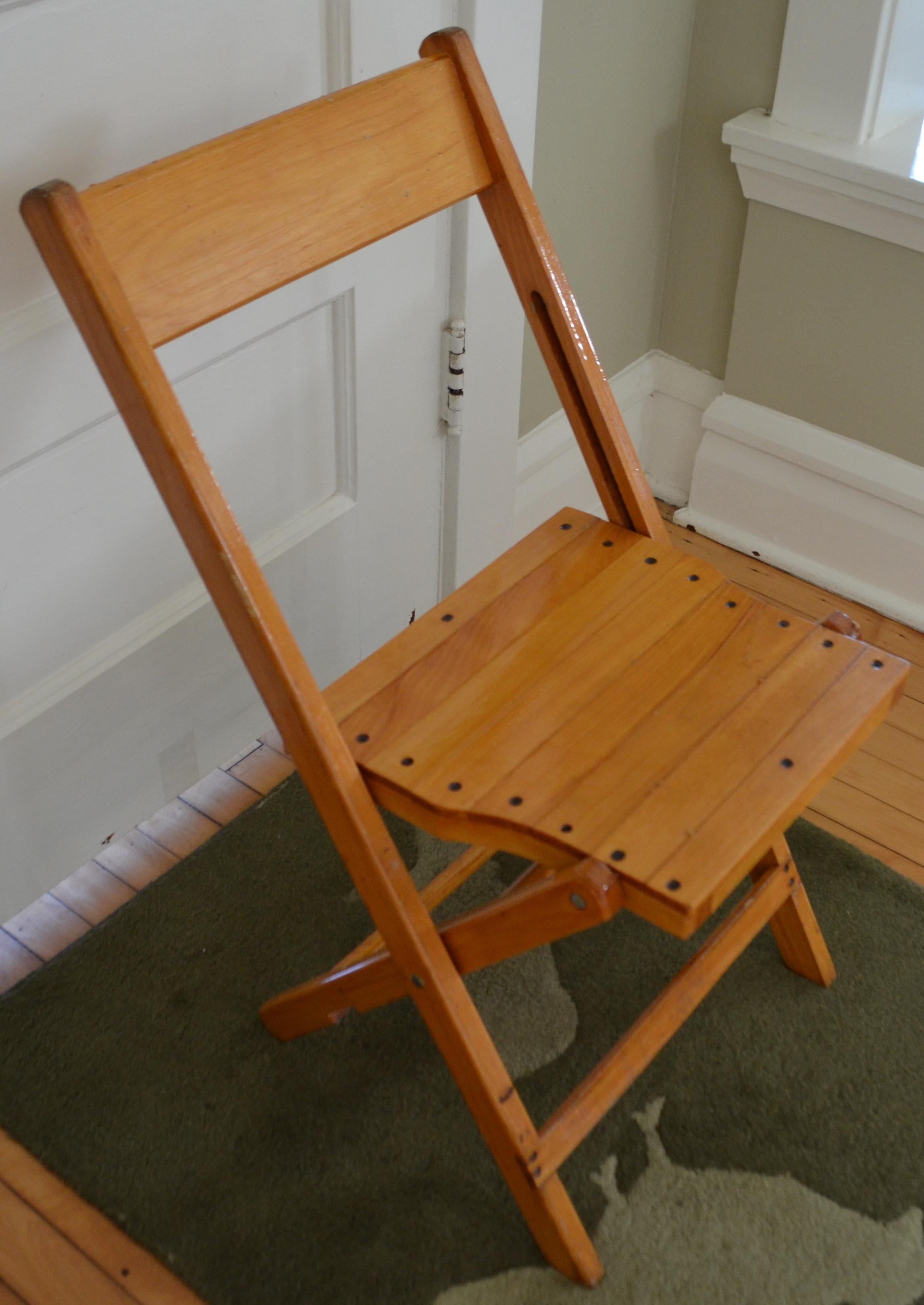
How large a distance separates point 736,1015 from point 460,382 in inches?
31.2

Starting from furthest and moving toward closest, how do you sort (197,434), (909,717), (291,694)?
1. (909,717)
2. (197,434)
3. (291,694)

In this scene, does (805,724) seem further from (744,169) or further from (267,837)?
(744,169)

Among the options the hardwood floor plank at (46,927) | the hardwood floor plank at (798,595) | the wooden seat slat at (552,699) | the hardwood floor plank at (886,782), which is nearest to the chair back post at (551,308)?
the wooden seat slat at (552,699)

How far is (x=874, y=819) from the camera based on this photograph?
65.4 inches

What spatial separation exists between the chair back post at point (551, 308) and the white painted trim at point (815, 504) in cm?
68

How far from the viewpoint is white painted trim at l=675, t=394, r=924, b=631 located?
189 centimetres

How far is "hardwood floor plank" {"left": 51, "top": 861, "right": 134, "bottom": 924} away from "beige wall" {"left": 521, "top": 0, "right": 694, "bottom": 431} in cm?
82

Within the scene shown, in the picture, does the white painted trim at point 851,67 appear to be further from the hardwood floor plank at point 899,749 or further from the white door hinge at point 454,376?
the hardwood floor plank at point 899,749

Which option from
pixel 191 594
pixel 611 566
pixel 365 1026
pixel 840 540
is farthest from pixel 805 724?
pixel 840 540

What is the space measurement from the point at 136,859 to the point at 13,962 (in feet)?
0.61

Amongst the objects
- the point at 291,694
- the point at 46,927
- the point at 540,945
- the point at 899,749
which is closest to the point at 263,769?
the point at 46,927

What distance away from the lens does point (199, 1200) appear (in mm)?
1253

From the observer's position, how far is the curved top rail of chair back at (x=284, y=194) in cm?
99

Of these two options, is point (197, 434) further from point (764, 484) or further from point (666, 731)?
point (764, 484)
